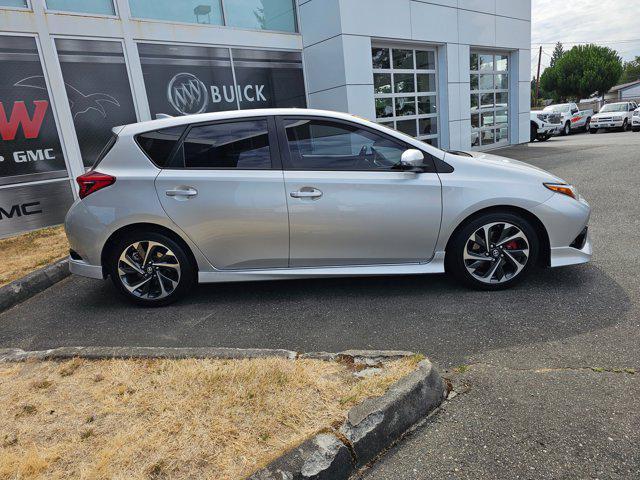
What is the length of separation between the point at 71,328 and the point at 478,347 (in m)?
3.32

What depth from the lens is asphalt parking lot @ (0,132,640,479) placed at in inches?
85.7

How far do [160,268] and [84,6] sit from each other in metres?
6.30

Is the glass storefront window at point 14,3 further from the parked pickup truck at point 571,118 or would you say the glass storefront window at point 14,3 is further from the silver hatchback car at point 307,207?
the parked pickup truck at point 571,118

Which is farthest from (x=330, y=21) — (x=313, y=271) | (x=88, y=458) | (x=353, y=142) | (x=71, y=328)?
(x=88, y=458)

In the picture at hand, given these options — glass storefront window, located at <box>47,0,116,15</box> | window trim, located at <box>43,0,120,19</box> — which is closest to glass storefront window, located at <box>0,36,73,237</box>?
window trim, located at <box>43,0,120,19</box>

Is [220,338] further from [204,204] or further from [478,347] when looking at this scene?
[478,347]

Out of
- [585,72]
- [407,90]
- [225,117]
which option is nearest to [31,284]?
[225,117]

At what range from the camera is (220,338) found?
352 cm

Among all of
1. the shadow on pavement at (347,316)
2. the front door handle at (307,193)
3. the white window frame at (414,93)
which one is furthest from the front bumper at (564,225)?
the white window frame at (414,93)

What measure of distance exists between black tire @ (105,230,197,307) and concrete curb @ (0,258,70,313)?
1.31 meters

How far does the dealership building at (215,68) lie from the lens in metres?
7.56

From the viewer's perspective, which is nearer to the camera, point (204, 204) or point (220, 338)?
point (220, 338)

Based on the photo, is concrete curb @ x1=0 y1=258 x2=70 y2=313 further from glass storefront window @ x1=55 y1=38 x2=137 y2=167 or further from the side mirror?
the side mirror

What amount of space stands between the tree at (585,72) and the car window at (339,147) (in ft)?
180
